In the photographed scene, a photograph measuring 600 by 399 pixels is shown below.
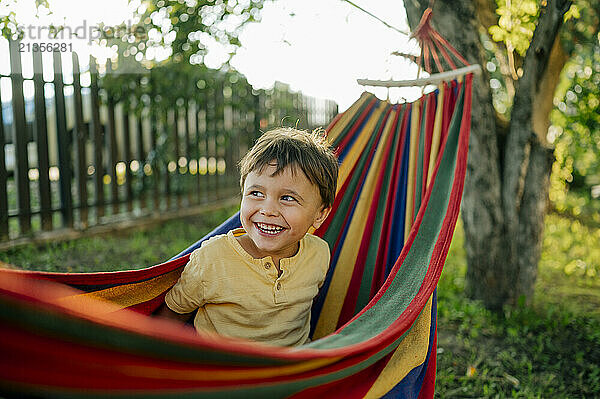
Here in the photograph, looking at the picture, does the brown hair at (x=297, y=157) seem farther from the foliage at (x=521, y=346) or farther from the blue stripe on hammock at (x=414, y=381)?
the foliage at (x=521, y=346)

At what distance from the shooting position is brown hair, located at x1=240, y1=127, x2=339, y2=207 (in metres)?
1.45

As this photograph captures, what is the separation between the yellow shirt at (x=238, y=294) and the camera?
1422mm

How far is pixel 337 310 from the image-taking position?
1.77m

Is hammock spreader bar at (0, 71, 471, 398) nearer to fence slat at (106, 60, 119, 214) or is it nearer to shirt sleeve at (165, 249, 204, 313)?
shirt sleeve at (165, 249, 204, 313)

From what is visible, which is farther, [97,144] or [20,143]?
[97,144]

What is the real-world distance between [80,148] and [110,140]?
0.34 m

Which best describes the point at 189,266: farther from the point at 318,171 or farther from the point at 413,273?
the point at 413,273

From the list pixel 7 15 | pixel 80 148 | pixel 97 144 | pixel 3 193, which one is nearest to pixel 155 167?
pixel 97 144

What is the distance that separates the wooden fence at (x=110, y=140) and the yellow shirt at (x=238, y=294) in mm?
2610

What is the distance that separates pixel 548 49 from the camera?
2.77 meters

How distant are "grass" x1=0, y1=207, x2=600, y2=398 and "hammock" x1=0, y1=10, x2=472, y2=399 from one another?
80 cm

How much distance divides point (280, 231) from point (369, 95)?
105cm

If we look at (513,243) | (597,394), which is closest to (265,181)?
(597,394)

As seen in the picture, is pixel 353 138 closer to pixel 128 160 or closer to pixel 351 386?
pixel 351 386
